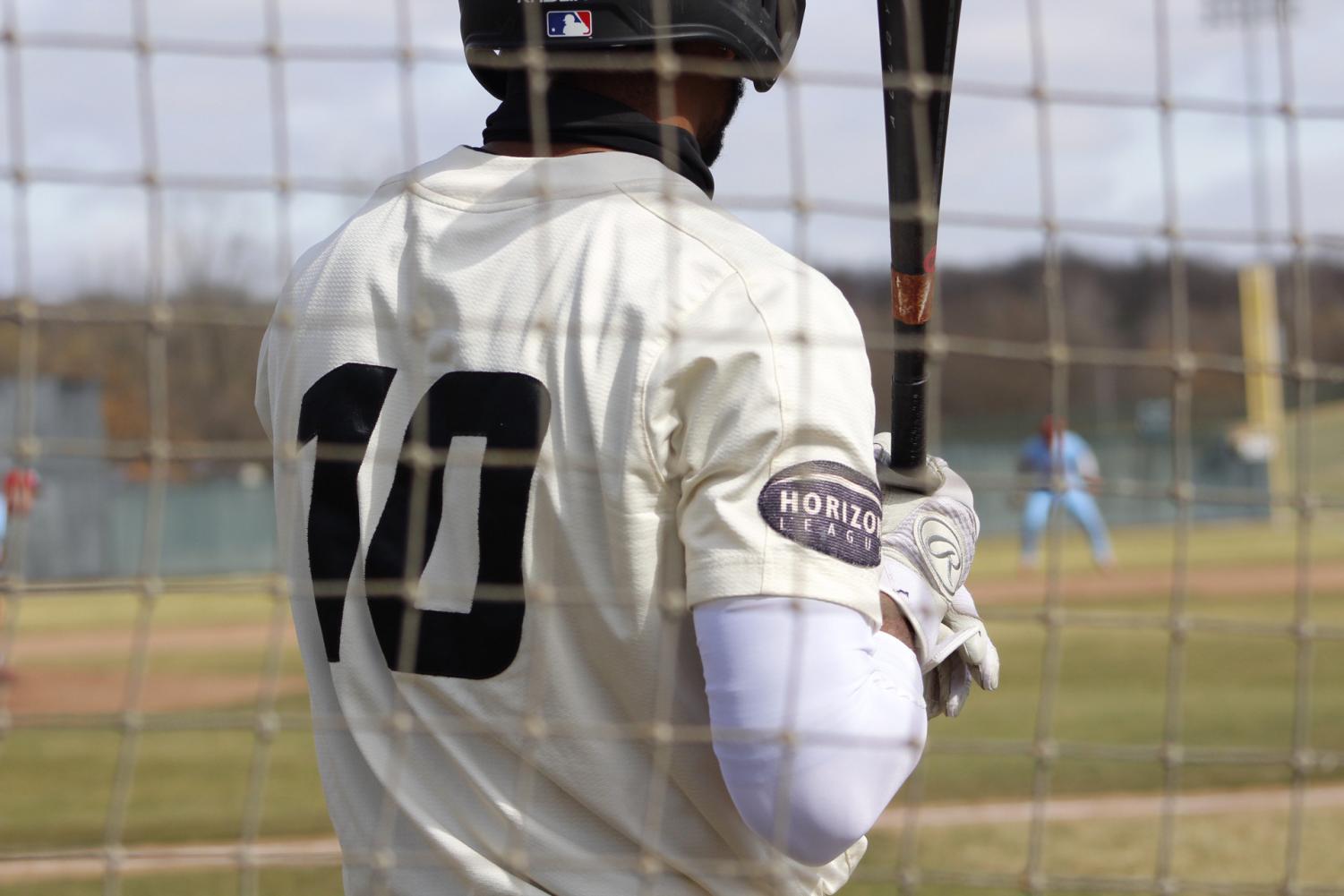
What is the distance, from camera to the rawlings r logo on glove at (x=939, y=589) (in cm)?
173

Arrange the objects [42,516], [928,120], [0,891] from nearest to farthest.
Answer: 1. [928,120]
2. [0,891]
3. [42,516]

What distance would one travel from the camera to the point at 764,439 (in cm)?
150

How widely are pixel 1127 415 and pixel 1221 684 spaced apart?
29.7 m

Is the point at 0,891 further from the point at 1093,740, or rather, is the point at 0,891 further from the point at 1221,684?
the point at 1221,684

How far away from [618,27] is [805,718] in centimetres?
84

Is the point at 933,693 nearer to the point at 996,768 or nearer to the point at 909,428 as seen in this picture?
the point at 909,428

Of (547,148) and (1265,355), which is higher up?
(547,148)

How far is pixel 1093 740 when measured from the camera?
8156mm

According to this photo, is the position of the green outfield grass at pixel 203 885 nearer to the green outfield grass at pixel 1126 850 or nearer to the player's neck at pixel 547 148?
the green outfield grass at pixel 1126 850

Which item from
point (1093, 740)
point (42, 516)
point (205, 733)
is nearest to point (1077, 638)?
point (1093, 740)

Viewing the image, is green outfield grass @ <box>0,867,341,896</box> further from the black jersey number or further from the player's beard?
the player's beard

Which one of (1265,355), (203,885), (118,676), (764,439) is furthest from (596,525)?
(1265,355)

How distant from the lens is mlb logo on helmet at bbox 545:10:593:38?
1.77m

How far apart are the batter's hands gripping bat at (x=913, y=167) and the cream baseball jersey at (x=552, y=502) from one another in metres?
→ 0.50
